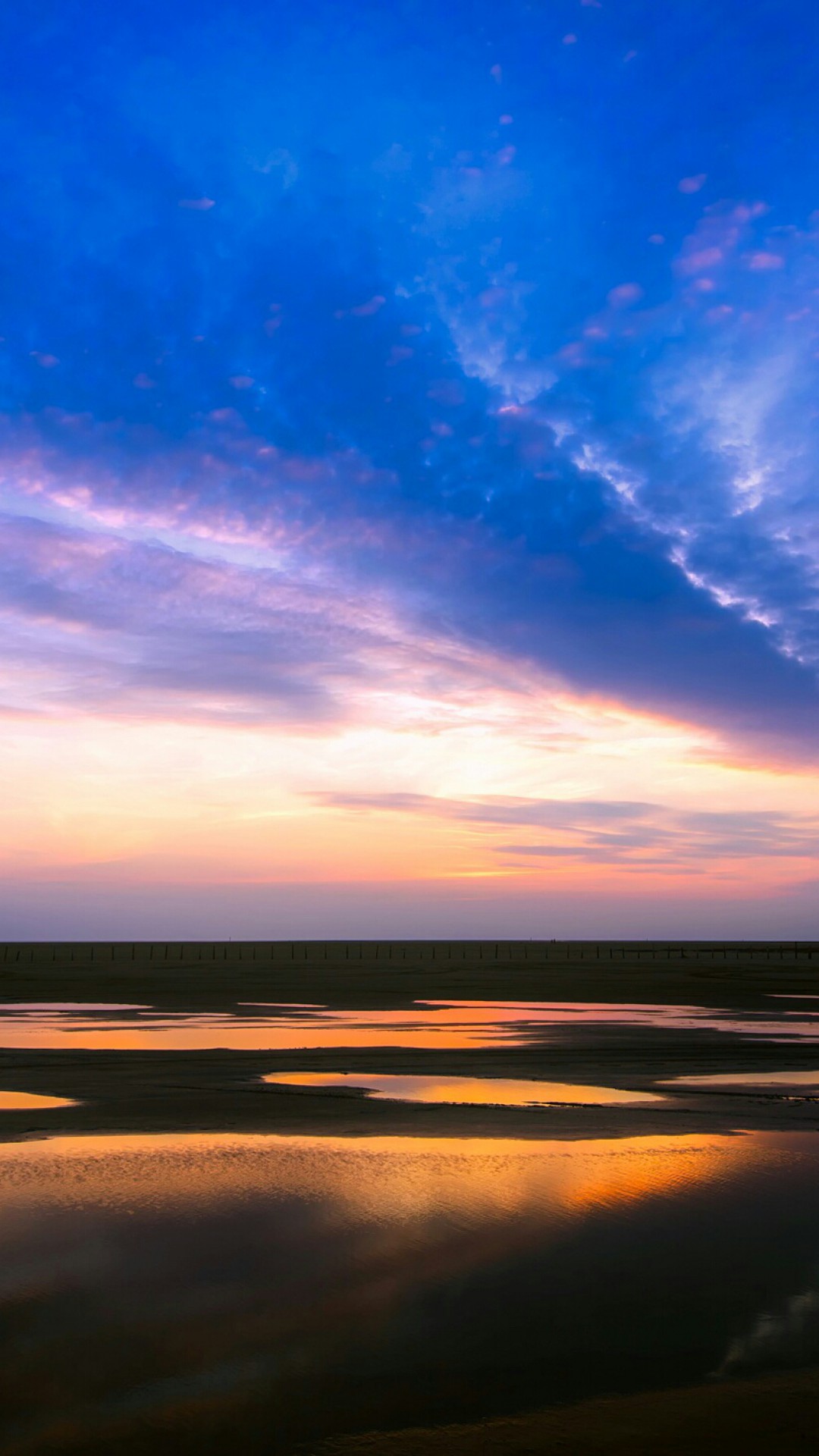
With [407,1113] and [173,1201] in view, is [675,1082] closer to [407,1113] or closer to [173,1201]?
[407,1113]

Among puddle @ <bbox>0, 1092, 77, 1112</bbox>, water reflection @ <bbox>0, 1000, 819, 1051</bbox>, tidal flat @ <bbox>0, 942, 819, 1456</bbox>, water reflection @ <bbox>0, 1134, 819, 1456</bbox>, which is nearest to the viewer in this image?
tidal flat @ <bbox>0, 942, 819, 1456</bbox>

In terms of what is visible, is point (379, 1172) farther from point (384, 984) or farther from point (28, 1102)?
point (384, 984)

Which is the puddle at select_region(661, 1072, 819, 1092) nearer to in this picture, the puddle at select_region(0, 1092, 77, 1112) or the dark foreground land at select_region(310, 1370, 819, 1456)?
the puddle at select_region(0, 1092, 77, 1112)

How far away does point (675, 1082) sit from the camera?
806 inches

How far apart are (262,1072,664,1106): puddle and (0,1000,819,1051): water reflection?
18.6 feet

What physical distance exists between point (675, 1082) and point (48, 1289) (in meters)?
14.5

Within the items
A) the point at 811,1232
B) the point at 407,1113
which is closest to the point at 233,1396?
the point at 811,1232

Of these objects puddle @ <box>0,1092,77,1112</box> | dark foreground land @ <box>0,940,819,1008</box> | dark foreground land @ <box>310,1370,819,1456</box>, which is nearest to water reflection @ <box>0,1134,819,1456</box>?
dark foreground land @ <box>310,1370,819,1456</box>

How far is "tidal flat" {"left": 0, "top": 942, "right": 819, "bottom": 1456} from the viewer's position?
671 centimetres

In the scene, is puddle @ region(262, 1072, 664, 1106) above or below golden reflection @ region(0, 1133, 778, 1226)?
below

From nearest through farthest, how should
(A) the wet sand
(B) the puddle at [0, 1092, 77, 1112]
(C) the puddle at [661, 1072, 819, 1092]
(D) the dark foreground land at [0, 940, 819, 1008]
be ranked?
(A) the wet sand → (B) the puddle at [0, 1092, 77, 1112] → (C) the puddle at [661, 1072, 819, 1092] → (D) the dark foreground land at [0, 940, 819, 1008]

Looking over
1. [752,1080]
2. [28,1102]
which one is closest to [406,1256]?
[28,1102]

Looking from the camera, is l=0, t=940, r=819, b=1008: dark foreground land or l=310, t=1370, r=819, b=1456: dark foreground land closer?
l=310, t=1370, r=819, b=1456: dark foreground land

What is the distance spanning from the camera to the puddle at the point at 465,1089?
18.4m
